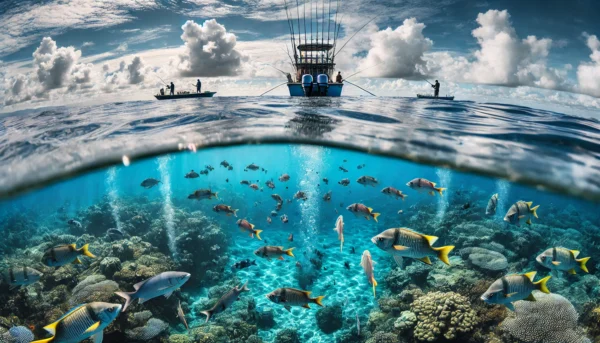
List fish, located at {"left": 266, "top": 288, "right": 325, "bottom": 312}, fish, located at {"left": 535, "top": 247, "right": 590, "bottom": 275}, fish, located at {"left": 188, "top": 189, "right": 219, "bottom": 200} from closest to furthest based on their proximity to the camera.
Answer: fish, located at {"left": 266, "top": 288, "right": 325, "bottom": 312}, fish, located at {"left": 535, "top": 247, "right": 590, "bottom": 275}, fish, located at {"left": 188, "top": 189, "right": 219, "bottom": 200}

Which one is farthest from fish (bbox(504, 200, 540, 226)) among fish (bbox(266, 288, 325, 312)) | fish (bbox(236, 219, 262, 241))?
fish (bbox(236, 219, 262, 241))

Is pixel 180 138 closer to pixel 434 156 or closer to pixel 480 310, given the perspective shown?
pixel 434 156

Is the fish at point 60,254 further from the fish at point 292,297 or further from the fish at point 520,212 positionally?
the fish at point 520,212

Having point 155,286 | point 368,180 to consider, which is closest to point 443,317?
point 368,180

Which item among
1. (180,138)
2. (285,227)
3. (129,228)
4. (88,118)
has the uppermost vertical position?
(88,118)

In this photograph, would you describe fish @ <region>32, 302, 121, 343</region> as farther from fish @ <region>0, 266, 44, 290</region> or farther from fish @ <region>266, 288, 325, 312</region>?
fish @ <region>0, 266, 44, 290</region>

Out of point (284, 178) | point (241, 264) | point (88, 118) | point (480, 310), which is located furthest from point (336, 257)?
point (88, 118)
